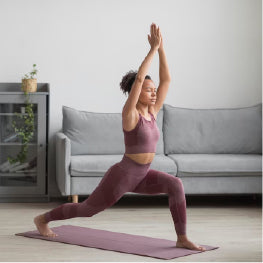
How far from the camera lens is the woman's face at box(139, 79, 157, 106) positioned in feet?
11.8

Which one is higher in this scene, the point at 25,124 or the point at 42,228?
the point at 25,124

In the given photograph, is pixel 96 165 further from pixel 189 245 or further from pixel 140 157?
pixel 189 245

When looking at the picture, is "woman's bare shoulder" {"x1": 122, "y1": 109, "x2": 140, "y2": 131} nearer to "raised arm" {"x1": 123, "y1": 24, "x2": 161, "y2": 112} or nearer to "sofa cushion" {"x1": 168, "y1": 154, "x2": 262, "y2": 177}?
"raised arm" {"x1": 123, "y1": 24, "x2": 161, "y2": 112}

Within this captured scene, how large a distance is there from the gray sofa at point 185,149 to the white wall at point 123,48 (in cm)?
31

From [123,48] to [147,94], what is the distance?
252cm

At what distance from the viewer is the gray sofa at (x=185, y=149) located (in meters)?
5.17

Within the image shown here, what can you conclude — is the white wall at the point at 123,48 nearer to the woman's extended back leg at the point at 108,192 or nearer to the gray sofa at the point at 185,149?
the gray sofa at the point at 185,149

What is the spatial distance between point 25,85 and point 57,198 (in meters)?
1.12

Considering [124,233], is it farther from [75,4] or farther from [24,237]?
[75,4]

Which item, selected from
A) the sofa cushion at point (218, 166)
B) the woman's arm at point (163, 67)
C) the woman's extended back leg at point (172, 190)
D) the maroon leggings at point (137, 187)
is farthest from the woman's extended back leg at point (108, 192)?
the sofa cushion at point (218, 166)

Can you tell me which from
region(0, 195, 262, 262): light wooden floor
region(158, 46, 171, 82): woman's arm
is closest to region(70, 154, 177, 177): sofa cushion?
region(0, 195, 262, 262): light wooden floor

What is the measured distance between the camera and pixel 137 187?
365 centimetres

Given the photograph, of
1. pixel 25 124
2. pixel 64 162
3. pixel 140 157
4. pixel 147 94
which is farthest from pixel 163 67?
pixel 25 124

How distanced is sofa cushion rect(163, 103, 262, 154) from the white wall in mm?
318
